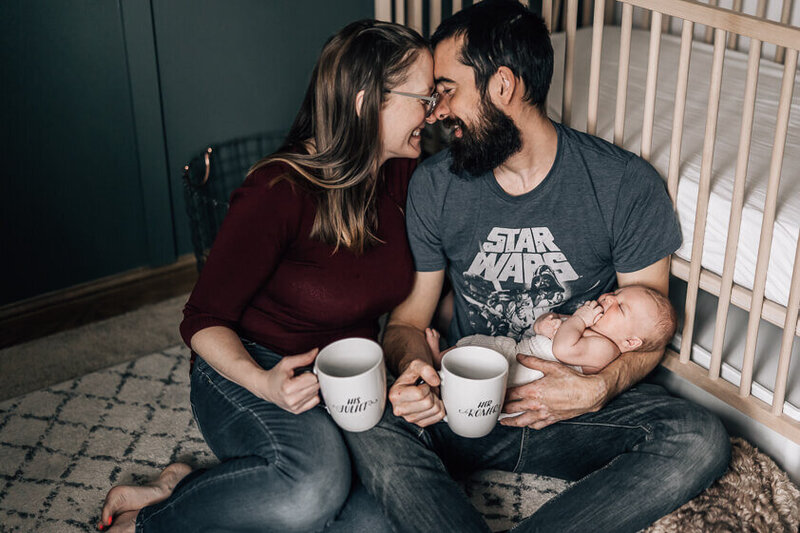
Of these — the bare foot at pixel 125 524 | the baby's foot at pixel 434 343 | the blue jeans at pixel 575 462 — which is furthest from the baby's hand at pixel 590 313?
the bare foot at pixel 125 524

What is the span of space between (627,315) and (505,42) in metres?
0.55

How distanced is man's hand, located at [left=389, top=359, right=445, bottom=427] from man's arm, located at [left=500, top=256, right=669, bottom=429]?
176 mm

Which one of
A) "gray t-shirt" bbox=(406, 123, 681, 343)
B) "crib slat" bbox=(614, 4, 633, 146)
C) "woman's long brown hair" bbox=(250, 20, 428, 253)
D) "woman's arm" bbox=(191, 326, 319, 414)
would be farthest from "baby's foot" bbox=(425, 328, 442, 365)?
"crib slat" bbox=(614, 4, 633, 146)

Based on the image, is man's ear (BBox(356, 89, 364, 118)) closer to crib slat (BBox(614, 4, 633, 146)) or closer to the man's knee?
crib slat (BBox(614, 4, 633, 146))

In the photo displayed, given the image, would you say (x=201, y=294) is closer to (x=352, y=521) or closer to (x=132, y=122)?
(x=352, y=521)

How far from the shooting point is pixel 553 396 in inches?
56.1

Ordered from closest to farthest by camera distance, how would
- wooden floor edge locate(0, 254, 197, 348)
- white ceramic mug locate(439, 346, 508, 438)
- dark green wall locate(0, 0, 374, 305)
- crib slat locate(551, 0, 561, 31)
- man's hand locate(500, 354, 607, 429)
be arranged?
white ceramic mug locate(439, 346, 508, 438) → man's hand locate(500, 354, 607, 429) → dark green wall locate(0, 0, 374, 305) → wooden floor edge locate(0, 254, 197, 348) → crib slat locate(551, 0, 561, 31)

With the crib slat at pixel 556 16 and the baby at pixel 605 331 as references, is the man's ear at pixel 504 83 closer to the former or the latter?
the baby at pixel 605 331

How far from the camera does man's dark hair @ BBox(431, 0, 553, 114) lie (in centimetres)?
145

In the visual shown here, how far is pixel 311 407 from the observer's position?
1.34 meters

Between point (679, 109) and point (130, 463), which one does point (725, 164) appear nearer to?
point (679, 109)

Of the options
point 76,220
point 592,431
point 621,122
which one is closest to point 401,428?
point 592,431

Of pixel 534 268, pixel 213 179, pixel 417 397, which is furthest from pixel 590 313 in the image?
pixel 213 179

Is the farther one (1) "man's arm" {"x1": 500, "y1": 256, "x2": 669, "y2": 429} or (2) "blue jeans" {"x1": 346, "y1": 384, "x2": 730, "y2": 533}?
(1) "man's arm" {"x1": 500, "y1": 256, "x2": 669, "y2": 429}
